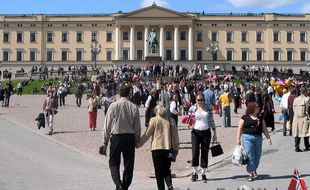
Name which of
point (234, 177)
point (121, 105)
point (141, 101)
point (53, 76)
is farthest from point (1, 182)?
point (53, 76)

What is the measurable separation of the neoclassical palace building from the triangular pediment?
186 mm

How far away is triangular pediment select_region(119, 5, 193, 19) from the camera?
108m

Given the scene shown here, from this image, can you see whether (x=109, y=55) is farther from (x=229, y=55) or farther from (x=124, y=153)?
(x=124, y=153)

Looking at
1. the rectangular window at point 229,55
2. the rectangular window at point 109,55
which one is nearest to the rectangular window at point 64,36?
the rectangular window at point 109,55

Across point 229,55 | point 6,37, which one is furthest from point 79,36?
point 229,55

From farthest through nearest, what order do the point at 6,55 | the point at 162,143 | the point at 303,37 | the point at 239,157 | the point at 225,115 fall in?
the point at 6,55 < the point at 303,37 < the point at 225,115 < the point at 239,157 < the point at 162,143

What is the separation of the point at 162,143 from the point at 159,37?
327 ft

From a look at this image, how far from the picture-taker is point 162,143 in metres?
11.0

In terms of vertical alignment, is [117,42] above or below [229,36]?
below

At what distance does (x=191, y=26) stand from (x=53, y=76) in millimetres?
37656

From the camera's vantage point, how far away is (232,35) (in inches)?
4422

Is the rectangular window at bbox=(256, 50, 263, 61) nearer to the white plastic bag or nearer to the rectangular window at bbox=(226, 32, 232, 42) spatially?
the rectangular window at bbox=(226, 32, 232, 42)

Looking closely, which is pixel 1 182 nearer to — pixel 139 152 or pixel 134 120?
pixel 134 120

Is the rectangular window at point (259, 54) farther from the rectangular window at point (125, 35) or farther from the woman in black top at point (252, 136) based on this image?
the woman in black top at point (252, 136)
